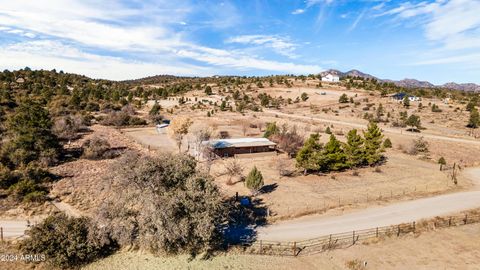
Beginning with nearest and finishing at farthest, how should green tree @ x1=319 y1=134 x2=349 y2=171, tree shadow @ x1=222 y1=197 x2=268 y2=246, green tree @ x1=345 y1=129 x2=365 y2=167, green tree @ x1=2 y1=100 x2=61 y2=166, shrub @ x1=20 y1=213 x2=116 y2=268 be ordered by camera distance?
shrub @ x1=20 y1=213 x2=116 y2=268
tree shadow @ x1=222 y1=197 x2=268 y2=246
green tree @ x1=2 y1=100 x2=61 y2=166
green tree @ x1=319 y1=134 x2=349 y2=171
green tree @ x1=345 y1=129 x2=365 y2=167

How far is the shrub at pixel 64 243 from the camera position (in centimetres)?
1797

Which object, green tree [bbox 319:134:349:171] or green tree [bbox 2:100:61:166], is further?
green tree [bbox 319:134:349:171]

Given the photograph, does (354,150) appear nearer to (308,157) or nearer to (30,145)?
(308,157)

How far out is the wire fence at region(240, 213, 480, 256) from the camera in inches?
814

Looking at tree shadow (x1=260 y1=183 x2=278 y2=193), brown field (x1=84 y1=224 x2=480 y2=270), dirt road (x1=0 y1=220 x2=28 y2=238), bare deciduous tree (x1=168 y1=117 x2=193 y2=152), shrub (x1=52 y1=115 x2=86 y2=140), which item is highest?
bare deciduous tree (x1=168 y1=117 x2=193 y2=152)

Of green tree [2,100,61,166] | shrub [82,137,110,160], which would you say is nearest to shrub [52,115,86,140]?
green tree [2,100,61,166]

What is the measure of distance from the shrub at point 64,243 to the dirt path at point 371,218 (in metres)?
11.3

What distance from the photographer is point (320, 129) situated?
68312 mm

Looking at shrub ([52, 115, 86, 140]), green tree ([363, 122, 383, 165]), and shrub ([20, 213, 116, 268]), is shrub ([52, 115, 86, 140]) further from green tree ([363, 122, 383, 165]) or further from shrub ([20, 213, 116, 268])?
green tree ([363, 122, 383, 165])

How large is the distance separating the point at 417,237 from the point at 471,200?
1335 cm

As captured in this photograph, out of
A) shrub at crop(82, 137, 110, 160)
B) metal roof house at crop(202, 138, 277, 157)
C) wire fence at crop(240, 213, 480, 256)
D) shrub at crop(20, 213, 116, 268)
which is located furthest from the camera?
metal roof house at crop(202, 138, 277, 157)

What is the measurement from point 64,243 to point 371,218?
2343 centimetres

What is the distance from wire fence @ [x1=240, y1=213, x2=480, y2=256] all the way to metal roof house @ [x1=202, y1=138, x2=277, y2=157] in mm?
22541

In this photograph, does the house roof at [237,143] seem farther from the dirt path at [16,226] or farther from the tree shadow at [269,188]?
the dirt path at [16,226]
